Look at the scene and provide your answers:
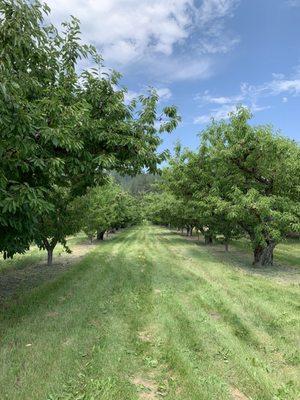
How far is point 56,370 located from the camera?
20.1 ft

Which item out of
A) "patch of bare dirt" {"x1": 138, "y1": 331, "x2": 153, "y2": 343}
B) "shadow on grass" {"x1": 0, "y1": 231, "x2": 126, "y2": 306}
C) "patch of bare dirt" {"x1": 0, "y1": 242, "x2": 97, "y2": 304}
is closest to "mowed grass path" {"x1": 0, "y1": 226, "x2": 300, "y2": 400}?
"patch of bare dirt" {"x1": 138, "y1": 331, "x2": 153, "y2": 343}

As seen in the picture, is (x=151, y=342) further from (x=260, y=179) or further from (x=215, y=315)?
(x=260, y=179)

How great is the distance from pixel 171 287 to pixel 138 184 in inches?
7128

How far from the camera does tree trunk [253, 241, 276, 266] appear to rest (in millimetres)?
19156

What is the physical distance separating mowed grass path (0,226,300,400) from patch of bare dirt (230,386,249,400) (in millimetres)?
15

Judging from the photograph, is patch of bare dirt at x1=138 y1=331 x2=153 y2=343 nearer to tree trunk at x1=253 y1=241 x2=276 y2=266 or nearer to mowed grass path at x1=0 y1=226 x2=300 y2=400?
mowed grass path at x1=0 y1=226 x2=300 y2=400

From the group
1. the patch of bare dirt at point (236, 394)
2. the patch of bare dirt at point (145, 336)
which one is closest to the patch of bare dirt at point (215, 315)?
the patch of bare dirt at point (145, 336)

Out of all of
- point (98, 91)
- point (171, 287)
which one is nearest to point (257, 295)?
point (171, 287)

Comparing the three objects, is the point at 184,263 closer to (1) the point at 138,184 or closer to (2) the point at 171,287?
(2) the point at 171,287

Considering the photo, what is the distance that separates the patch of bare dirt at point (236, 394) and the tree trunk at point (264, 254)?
14024 millimetres

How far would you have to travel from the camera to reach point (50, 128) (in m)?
8.02

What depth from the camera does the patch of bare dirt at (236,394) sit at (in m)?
5.40

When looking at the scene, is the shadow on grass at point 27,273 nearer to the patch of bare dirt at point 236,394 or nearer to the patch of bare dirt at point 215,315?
the patch of bare dirt at point 215,315

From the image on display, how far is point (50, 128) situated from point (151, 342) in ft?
16.4
